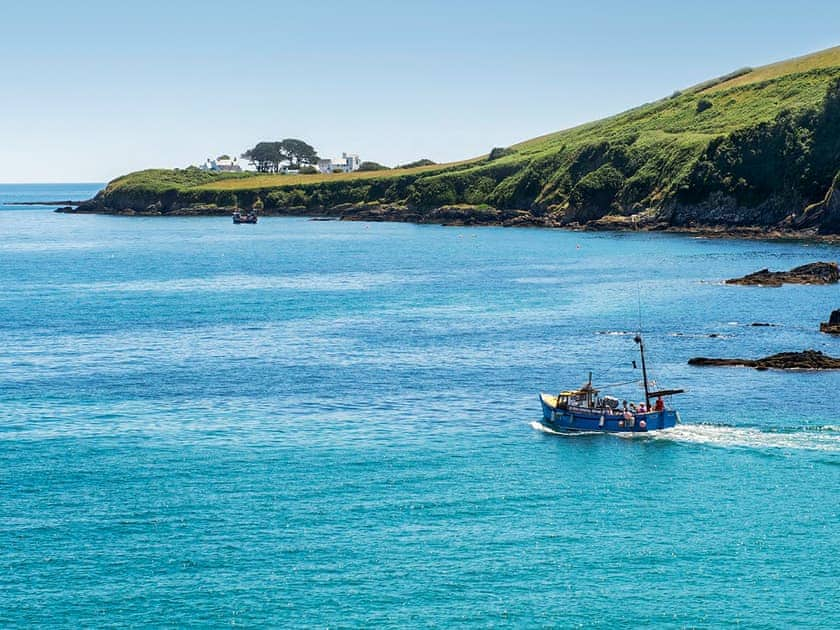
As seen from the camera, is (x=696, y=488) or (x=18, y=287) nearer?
(x=696, y=488)

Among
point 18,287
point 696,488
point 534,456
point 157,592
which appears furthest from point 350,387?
point 18,287

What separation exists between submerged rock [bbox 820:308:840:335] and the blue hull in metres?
42.5

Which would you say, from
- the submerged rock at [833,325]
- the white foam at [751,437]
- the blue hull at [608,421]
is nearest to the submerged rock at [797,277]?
the submerged rock at [833,325]

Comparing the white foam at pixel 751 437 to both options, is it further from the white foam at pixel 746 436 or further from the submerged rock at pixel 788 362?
the submerged rock at pixel 788 362

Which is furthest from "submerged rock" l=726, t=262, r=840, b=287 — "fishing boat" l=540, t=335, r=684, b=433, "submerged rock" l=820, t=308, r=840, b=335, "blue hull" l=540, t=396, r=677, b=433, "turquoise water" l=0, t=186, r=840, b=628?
"blue hull" l=540, t=396, r=677, b=433

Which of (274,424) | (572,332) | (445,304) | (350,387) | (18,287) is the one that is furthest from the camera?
(18,287)

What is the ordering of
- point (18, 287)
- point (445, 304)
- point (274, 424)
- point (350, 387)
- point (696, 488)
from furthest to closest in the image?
point (18, 287) < point (445, 304) < point (350, 387) < point (274, 424) < point (696, 488)

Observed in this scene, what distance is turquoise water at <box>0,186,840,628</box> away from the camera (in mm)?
48219

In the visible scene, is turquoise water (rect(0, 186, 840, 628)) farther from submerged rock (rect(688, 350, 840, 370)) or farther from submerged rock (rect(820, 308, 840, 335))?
submerged rock (rect(688, 350, 840, 370))

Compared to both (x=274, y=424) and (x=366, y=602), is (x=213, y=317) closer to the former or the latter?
(x=274, y=424)

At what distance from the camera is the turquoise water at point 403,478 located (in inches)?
1898

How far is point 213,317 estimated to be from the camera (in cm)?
12788

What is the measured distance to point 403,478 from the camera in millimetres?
63812

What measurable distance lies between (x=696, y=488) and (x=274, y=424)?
2948 cm
